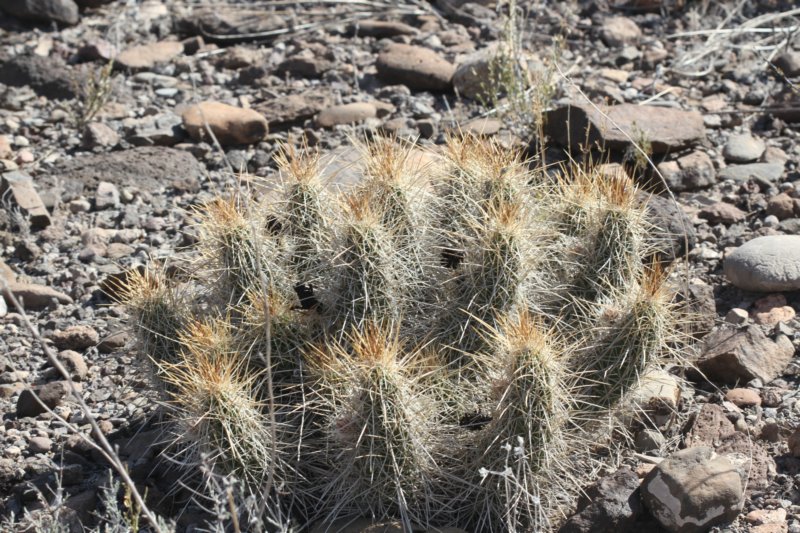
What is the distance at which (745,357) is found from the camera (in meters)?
4.29

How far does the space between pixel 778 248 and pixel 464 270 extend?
1.96 m

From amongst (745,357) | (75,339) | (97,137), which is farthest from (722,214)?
(97,137)

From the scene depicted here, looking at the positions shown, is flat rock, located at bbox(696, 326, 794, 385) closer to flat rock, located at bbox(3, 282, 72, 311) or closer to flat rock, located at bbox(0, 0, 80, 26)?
flat rock, located at bbox(3, 282, 72, 311)

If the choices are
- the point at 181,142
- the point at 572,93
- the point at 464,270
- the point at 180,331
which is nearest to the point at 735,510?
the point at 464,270

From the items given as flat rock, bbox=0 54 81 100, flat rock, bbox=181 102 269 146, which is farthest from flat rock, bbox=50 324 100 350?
flat rock, bbox=0 54 81 100

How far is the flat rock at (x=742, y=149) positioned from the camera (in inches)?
235

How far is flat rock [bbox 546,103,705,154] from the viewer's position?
566 centimetres

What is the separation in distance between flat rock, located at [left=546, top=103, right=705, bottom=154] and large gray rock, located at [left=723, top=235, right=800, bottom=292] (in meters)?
0.99

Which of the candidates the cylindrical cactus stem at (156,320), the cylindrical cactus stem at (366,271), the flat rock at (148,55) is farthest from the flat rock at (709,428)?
the flat rock at (148,55)

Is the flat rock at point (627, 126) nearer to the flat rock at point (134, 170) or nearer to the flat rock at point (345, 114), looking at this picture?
the flat rock at point (345, 114)

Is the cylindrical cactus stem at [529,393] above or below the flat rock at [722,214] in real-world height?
above

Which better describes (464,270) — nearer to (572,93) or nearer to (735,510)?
(735,510)

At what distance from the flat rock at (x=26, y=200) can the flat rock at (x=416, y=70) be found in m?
2.49

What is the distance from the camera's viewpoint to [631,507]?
352 centimetres
